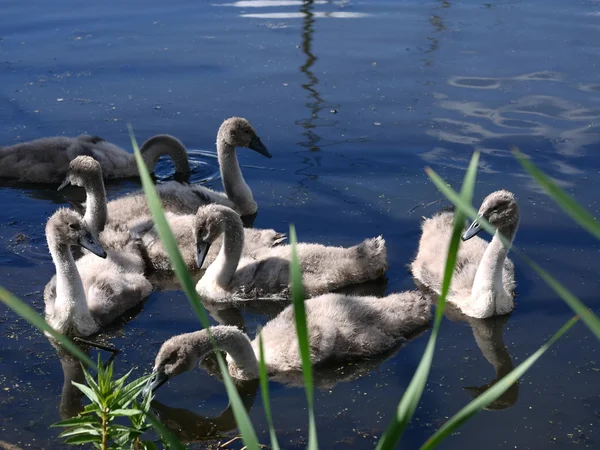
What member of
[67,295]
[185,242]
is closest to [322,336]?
[67,295]

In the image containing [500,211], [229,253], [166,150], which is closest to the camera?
[500,211]

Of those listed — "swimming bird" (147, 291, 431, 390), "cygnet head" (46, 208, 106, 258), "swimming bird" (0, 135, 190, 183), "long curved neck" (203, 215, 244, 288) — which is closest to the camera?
"swimming bird" (147, 291, 431, 390)

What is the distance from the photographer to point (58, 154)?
939 centimetres

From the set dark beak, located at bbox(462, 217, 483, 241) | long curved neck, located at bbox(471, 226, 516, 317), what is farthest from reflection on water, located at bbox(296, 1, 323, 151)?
long curved neck, located at bbox(471, 226, 516, 317)

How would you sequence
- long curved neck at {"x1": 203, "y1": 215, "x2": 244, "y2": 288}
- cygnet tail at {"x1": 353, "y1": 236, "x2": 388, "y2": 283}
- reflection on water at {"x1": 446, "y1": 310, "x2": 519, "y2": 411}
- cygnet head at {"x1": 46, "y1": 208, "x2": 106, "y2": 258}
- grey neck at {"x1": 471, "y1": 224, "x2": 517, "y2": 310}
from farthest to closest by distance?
cygnet tail at {"x1": 353, "y1": 236, "x2": 388, "y2": 283} → long curved neck at {"x1": 203, "y1": 215, "x2": 244, "y2": 288} → grey neck at {"x1": 471, "y1": 224, "x2": 517, "y2": 310} → cygnet head at {"x1": 46, "y1": 208, "x2": 106, "y2": 258} → reflection on water at {"x1": 446, "y1": 310, "x2": 519, "y2": 411}

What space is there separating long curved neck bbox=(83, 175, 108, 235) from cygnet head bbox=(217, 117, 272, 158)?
4.50 ft

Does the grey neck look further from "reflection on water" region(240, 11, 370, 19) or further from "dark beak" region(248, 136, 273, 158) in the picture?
"reflection on water" region(240, 11, 370, 19)

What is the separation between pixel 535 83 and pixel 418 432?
6.86 metres

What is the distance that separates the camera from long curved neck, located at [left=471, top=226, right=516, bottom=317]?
683cm

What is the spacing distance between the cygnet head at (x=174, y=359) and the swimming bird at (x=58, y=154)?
398cm

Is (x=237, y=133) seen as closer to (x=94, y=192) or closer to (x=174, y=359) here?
(x=94, y=192)

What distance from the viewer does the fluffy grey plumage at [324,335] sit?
19.3ft

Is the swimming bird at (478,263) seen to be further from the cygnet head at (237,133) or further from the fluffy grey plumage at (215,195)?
the cygnet head at (237,133)

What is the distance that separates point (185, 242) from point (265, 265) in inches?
33.3
